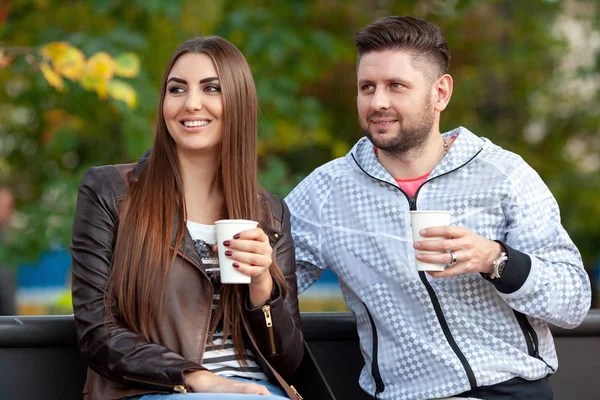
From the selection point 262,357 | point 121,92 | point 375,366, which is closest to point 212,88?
point 262,357

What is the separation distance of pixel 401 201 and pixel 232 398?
43.3 inches

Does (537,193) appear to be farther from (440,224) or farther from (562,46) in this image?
(562,46)

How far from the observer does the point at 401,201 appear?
140 inches

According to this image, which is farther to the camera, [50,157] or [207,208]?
[50,157]

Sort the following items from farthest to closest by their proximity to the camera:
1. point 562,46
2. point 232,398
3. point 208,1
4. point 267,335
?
1. point 562,46
2. point 208,1
3. point 267,335
4. point 232,398

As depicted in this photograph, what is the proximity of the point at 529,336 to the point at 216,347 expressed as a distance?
115cm

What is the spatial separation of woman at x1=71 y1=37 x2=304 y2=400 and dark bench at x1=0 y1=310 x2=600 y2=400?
0.27 m

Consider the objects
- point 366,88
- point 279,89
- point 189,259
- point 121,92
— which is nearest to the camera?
point 189,259

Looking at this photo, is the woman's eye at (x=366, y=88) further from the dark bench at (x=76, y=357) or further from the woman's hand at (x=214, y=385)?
the woman's hand at (x=214, y=385)

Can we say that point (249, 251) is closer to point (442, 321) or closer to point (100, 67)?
point (442, 321)

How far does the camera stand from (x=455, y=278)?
3436 mm

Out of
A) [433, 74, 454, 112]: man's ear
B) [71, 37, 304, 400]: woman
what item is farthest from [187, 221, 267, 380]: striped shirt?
[433, 74, 454, 112]: man's ear

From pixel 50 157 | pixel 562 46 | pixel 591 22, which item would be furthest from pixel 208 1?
pixel 591 22

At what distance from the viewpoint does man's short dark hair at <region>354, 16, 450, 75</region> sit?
11.9ft
